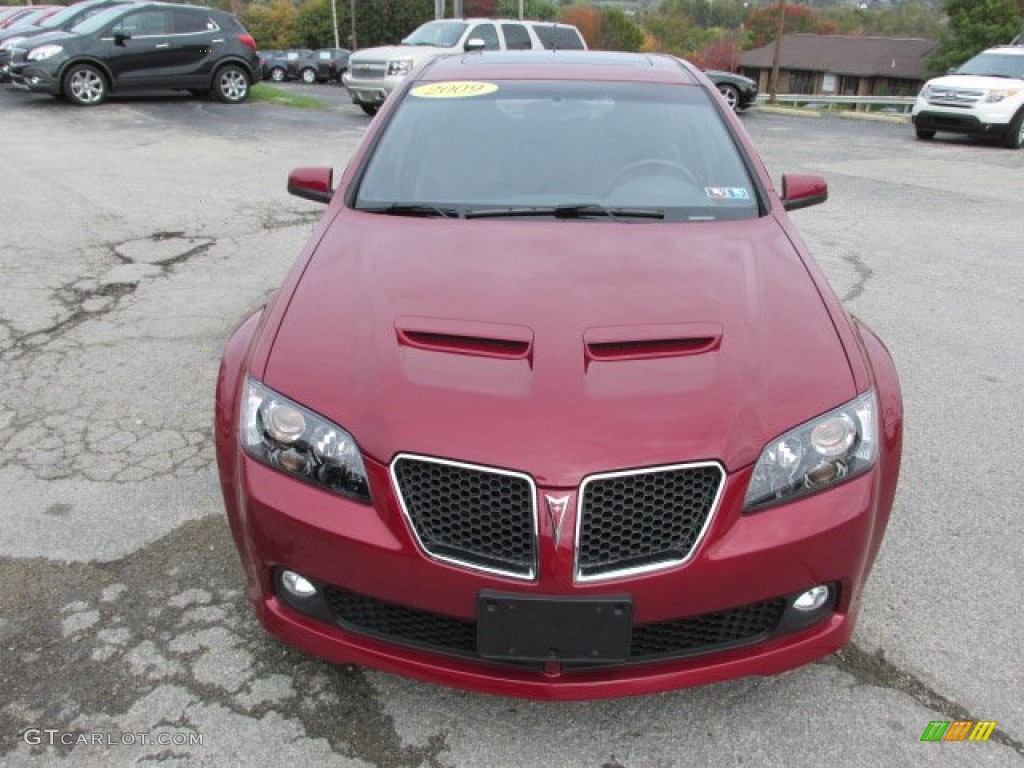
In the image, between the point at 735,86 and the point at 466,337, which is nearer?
the point at 466,337

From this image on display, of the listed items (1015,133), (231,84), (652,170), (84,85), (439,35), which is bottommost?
(1015,133)

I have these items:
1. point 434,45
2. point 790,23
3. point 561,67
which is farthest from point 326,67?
point 790,23

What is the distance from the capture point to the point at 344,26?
6738cm

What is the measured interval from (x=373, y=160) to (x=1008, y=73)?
48.7 ft

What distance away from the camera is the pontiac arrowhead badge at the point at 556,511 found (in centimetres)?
190

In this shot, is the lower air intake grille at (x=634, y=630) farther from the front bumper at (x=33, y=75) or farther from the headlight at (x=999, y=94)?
the headlight at (x=999, y=94)

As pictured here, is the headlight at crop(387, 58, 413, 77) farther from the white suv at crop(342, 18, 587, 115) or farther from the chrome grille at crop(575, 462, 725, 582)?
the chrome grille at crop(575, 462, 725, 582)

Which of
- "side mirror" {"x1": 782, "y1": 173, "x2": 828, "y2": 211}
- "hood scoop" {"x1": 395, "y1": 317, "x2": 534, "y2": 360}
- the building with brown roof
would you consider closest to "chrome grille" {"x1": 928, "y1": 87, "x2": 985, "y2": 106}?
"side mirror" {"x1": 782, "y1": 173, "x2": 828, "y2": 211}

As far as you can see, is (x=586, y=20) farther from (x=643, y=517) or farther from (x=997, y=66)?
(x=643, y=517)

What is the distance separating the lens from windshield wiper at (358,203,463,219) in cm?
302

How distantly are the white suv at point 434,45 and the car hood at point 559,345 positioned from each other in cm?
1223

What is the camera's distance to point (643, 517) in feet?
6.40

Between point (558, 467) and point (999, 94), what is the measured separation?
1497cm

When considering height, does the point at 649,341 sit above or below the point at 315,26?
above
